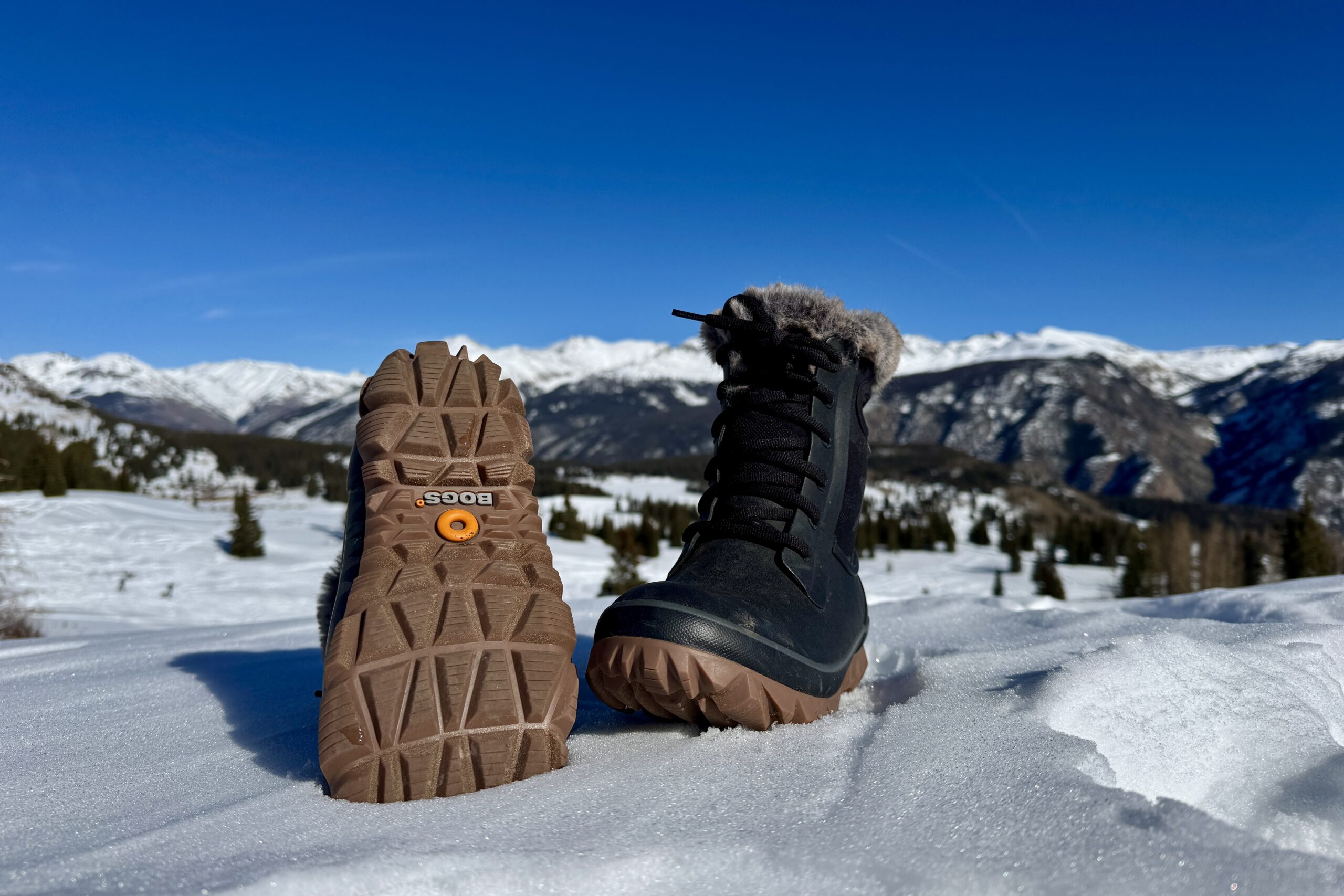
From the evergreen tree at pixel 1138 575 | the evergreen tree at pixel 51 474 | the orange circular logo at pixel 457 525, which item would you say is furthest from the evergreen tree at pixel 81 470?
the evergreen tree at pixel 1138 575

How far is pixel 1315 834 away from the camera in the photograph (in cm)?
91

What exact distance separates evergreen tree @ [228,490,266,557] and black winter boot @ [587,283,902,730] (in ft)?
70.6

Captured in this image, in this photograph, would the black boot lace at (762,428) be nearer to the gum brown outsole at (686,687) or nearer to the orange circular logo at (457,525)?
the gum brown outsole at (686,687)

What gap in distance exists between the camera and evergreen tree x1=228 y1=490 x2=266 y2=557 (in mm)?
20500

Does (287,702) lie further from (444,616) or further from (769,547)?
(769,547)

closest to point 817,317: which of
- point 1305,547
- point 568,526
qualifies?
point 1305,547

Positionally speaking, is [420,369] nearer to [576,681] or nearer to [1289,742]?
[576,681]

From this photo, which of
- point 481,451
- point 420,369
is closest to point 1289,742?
point 481,451

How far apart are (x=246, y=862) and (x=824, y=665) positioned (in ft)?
3.52

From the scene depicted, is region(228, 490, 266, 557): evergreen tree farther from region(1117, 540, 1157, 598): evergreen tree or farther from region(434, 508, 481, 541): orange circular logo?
region(1117, 540, 1157, 598): evergreen tree

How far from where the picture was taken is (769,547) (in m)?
1.76

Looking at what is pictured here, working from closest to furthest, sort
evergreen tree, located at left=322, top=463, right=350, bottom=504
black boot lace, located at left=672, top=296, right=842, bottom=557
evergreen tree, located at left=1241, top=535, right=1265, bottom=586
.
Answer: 1. black boot lace, located at left=672, top=296, right=842, bottom=557
2. evergreen tree, located at left=1241, top=535, right=1265, bottom=586
3. evergreen tree, located at left=322, top=463, right=350, bottom=504

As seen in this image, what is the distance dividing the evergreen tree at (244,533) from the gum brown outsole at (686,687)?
71.7 ft

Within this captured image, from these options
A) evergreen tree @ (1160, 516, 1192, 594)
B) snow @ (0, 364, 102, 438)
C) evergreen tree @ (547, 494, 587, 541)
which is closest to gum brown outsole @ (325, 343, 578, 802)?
evergreen tree @ (547, 494, 587, 541)
